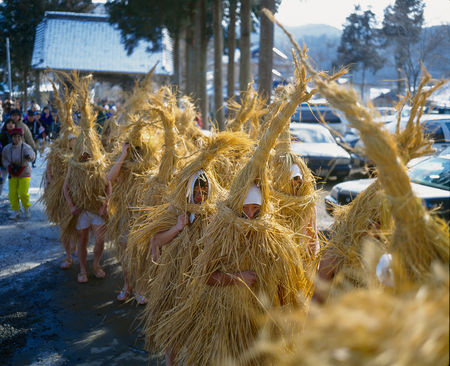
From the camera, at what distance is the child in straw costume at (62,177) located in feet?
18.5

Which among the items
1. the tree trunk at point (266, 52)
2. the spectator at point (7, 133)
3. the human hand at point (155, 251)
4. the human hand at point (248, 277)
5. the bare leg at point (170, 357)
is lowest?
the bare leg at point (170, 357)

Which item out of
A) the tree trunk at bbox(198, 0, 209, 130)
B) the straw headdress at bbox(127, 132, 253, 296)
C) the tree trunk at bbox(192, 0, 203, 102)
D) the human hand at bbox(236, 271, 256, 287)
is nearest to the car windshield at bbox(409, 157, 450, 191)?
the straw headdress at bbox(127, 132, 253, 296)

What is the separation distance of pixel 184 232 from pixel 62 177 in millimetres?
3183

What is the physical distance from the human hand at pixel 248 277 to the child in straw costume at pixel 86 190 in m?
2.86

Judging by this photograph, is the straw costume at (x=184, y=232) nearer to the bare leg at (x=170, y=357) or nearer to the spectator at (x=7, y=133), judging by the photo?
the bare leg at (x=170, y=357)

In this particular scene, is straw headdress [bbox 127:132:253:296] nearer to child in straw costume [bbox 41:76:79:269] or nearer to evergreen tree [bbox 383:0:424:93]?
child in straw costume [bbox 41:76:79:269]

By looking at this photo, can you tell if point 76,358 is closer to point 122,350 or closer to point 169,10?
point 122,350

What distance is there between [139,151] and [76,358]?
88.6 inches

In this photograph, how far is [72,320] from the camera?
441 centimetres

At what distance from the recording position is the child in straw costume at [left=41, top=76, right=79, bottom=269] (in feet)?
18.5

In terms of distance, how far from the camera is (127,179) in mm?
5105

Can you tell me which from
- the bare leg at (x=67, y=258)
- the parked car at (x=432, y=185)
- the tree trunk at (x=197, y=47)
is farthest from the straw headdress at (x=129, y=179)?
the tree trunk at (x=197, y=47)

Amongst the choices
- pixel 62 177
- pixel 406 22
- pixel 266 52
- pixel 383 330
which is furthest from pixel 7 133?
pixel 383 330

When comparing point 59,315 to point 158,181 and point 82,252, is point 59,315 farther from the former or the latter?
point 158,181
